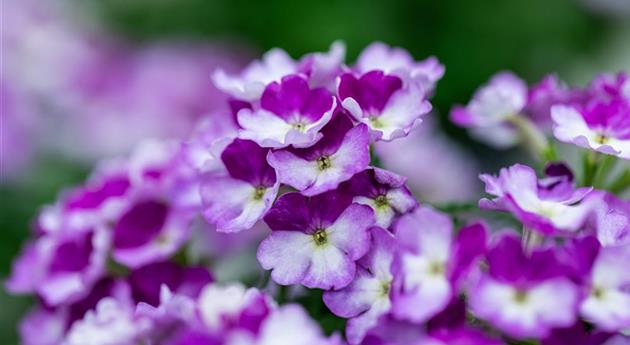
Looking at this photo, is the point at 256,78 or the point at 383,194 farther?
the point at 256,78

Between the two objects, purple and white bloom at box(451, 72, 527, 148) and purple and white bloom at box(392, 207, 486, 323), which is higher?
purple and white bloom at box(392, 207, 486, 323)

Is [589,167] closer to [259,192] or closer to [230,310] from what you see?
[259,192]

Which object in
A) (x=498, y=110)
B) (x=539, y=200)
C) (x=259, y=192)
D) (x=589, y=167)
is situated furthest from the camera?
(x=498, y=110)

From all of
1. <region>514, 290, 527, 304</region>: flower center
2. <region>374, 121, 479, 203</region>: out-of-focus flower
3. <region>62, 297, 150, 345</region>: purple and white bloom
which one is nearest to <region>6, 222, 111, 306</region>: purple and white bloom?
<region>62, 297, 150, 345</region>: purple and white bloom

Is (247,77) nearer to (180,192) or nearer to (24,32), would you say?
(180,192)

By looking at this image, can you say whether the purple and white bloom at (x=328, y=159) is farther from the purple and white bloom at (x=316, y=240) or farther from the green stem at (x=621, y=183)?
the green stem at (x=621, y=183)

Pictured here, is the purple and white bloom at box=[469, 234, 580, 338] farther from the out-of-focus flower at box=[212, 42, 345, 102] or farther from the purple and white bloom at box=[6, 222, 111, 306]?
the purple and white bloom at box=[6, 222, 111, 306]

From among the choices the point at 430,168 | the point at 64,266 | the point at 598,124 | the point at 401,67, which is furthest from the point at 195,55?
the point at 598,124

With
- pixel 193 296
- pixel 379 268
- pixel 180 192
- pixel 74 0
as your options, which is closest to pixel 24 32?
pixel 74 0
